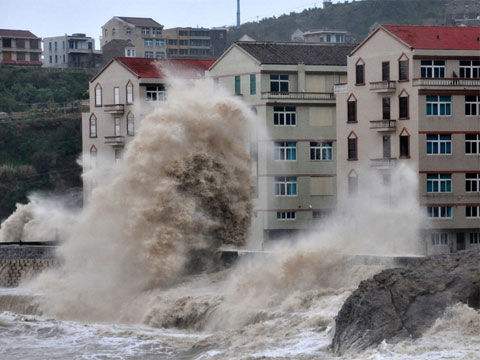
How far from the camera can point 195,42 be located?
425 feet

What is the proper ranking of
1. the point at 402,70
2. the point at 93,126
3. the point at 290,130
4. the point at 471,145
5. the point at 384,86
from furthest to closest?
the point at 93,126 → the point at 290,130 → the point at 384,86 → the point at 402,70 → the point at 471,145

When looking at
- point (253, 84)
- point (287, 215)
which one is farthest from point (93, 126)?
point (287, 215)

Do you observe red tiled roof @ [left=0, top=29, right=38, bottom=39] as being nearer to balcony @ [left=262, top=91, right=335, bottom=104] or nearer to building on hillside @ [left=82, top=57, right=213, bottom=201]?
building on hillside @ [left=82, top=57, right=213, bottom=201]

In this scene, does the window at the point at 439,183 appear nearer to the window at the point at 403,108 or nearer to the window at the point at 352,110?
the window at the point at 403,108

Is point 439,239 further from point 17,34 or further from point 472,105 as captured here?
point 17,34

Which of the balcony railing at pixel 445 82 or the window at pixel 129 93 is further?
the window at pixel 129 93

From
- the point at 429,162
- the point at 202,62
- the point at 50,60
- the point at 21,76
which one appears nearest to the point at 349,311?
the point at 429,162

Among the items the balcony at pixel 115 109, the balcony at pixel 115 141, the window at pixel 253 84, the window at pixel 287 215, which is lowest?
the window at pixel 287 215

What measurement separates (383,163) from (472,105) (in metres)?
3.87

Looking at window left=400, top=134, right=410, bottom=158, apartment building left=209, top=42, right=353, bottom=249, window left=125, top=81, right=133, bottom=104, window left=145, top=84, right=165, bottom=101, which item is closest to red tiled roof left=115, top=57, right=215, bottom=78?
Answer: window left=145, top=84, right=165, bottom=101

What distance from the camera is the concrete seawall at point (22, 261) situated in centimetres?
5003

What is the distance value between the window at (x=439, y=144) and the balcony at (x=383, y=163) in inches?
55.8

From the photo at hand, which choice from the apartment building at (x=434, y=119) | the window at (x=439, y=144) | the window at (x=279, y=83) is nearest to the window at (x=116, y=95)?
the window at (x=279, y=83)

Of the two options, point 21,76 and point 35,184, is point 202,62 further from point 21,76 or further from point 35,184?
point 21,76
